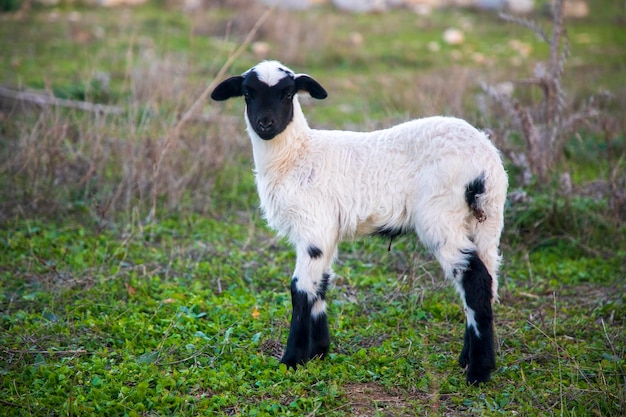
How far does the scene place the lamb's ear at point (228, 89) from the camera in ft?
17.6

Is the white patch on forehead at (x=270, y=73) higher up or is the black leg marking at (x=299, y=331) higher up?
the white patch on forehead at (x=270, y=73)

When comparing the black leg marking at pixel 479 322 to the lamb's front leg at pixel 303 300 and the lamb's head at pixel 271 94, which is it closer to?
the lamb's front leg at pixel 303 300

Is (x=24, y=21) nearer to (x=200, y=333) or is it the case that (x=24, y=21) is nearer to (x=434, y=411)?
(x=200, y=333)

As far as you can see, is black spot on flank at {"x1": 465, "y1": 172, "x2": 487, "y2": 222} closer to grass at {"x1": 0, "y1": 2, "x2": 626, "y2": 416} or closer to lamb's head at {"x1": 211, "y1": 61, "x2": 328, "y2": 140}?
grass at {"x1": 0, "y1": 2, "x2": 626, "y2": 416}

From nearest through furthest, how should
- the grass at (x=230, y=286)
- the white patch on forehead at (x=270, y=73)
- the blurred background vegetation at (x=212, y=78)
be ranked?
the grass at (x=230, y=286) → the white patch on forehead at (x=270, y=73) → the blurred background vegetation at (x=212, y=78)

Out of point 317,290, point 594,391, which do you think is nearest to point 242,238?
point 317,290

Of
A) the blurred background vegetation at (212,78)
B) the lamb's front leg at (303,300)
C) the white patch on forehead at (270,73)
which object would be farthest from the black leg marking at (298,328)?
the blurred background vegetation at (212,78)

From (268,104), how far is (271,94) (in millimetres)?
78

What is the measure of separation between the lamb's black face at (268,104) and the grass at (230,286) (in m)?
1.59

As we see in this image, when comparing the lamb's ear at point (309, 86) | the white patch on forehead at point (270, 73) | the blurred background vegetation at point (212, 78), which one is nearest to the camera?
the white patch on forehead at point (270, 73)

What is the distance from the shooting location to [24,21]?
16.7 metres

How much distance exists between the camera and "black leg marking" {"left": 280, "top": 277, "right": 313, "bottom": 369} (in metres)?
4.98

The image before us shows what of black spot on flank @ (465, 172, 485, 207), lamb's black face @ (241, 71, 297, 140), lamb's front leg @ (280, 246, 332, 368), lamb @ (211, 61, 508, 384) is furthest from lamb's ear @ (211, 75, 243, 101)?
black spot on flank @ (465, 172, 485, 207)

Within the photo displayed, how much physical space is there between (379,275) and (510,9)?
55.3 feet
